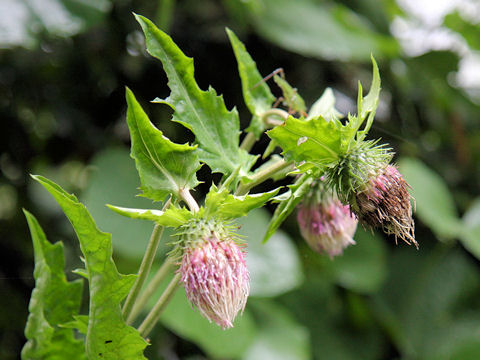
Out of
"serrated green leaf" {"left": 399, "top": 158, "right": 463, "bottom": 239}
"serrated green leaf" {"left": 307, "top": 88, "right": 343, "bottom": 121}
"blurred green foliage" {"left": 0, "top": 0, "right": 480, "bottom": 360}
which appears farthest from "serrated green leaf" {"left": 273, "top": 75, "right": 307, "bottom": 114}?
"serrated green leaf" {"left": 399, "top": 158, "right": 463, "bottom": 239}

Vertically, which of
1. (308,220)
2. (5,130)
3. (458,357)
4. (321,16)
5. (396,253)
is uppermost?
(308,220)

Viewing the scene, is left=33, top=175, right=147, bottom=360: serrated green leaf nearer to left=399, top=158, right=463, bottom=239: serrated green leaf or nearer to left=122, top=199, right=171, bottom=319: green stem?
left=122, top=199, right=171, bottom=319: green stem

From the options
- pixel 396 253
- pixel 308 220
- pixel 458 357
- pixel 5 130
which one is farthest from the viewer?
pixel 396 253

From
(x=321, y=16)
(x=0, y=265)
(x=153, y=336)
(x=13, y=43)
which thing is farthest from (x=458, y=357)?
(x=13, y=43)

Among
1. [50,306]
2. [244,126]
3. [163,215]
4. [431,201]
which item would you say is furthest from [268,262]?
[163,215]

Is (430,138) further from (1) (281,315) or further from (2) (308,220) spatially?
(2) (308,220)

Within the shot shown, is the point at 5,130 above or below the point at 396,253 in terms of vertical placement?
above

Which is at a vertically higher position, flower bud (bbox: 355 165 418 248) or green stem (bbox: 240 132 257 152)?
flower bud (bbox: 355 165 418 248)

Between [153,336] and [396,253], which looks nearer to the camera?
[153,336]
